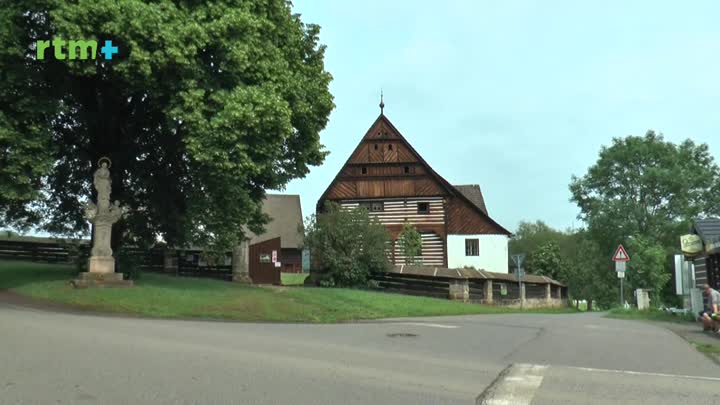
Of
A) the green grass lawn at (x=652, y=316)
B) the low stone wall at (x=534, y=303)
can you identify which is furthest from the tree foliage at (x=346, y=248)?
the green grass lawn at (x=652, y=316)

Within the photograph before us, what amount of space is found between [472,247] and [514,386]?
142ft

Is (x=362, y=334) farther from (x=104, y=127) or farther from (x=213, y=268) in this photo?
(x=213, y=268)

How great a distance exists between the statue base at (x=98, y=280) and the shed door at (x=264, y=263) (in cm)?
1868

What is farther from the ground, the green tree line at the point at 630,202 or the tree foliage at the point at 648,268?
the green tree line at the point at 630,202

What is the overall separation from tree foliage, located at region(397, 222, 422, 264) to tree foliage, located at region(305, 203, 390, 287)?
13.6 meters

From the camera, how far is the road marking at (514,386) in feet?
23.7

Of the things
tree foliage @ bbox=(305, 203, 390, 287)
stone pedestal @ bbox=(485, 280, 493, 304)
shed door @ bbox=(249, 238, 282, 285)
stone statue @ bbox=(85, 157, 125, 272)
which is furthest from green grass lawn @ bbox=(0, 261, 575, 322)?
shed door @ bbox=(249, 238, 282, 285)

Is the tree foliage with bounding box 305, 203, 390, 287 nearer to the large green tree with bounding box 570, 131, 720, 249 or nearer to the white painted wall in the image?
the white painted wall

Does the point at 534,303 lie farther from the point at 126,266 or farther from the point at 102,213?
the point at 102,213

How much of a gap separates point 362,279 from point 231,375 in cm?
2328

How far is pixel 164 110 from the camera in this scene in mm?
18922

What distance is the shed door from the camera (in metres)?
38.5

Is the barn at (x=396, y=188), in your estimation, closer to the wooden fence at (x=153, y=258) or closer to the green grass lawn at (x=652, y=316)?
the wooden fence at (x=153, y=258)

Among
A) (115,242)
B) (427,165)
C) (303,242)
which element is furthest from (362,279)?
(427,165)
